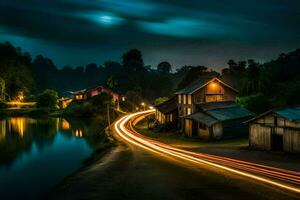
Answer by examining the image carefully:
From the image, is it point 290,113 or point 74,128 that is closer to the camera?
point 290,113

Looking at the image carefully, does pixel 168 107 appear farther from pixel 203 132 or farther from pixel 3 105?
pixel 3 105

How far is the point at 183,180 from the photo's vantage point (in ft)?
80.3

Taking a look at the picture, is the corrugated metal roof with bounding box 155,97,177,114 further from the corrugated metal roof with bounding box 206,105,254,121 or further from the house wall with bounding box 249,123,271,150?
the house wall with bounding box 249,123,271,150

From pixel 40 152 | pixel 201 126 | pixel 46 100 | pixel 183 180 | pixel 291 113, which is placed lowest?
pixel 40 152

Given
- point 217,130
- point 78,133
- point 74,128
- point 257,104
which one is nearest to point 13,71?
point 74,128

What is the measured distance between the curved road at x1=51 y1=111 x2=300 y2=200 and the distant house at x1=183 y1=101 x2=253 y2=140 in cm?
1823

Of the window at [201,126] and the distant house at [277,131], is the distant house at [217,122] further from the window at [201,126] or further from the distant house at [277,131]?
the distant house at [277,131]

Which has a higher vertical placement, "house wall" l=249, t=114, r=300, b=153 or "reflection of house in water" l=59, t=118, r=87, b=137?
"house wall" l=249, t=114, r=300, b=153

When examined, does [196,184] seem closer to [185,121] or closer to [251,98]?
[185,121]

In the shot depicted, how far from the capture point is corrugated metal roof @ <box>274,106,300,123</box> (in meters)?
33.9

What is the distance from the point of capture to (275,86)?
80812 millimetres

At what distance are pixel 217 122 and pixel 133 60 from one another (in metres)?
110

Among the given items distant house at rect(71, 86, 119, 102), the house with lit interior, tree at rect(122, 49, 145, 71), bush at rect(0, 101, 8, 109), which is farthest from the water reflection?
tree at rect(122, 49, 145, 71)

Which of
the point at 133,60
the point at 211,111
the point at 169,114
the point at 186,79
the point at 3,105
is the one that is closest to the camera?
the point at 211,111
